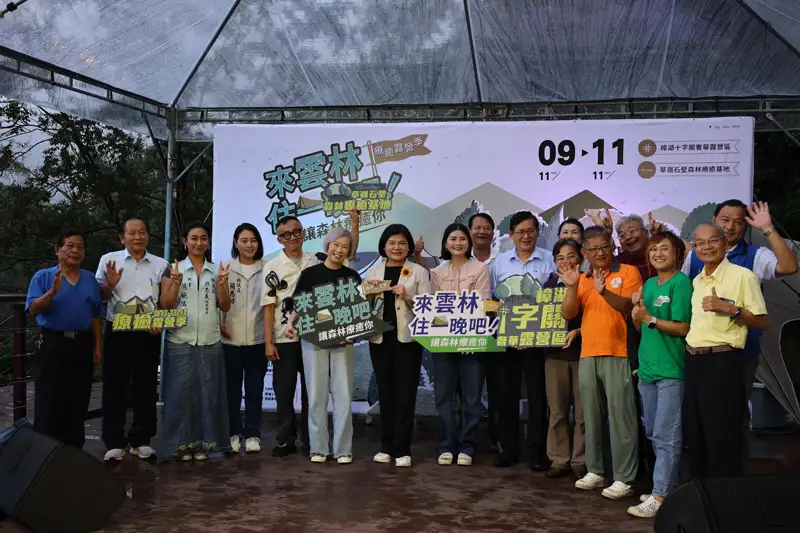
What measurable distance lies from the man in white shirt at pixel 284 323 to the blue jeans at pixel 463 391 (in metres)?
0.98

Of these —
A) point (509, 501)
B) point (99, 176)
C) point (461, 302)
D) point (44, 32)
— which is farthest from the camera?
point (99, 176)

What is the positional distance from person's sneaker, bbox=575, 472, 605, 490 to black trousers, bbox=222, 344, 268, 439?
2.22m

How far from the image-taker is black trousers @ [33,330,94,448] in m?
4.61

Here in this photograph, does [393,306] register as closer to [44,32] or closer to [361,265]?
[361,265]

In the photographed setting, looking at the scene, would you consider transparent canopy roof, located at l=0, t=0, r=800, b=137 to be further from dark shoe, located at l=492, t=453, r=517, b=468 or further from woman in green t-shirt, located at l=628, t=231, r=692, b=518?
dark shoe, located at l=492, t=453, r=517, b=468

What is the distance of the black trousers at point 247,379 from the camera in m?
5.31

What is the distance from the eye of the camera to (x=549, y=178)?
612 centimetres

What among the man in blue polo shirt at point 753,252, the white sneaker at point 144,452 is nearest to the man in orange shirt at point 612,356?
the man in blue polo shirt at point 753,252

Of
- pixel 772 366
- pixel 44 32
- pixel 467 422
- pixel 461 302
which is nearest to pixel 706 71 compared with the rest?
pixel 772 366

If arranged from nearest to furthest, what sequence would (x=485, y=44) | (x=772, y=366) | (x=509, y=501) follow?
(x=509, y=501), (x=772, y=366), (x=485, y=44)

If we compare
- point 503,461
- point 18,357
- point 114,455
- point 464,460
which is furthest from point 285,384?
point 18,357

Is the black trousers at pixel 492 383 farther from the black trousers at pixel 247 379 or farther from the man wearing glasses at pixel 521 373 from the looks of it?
the black trousers at pixel 247 379

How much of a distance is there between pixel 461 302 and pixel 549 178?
1.74 meters

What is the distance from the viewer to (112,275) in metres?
4.99
